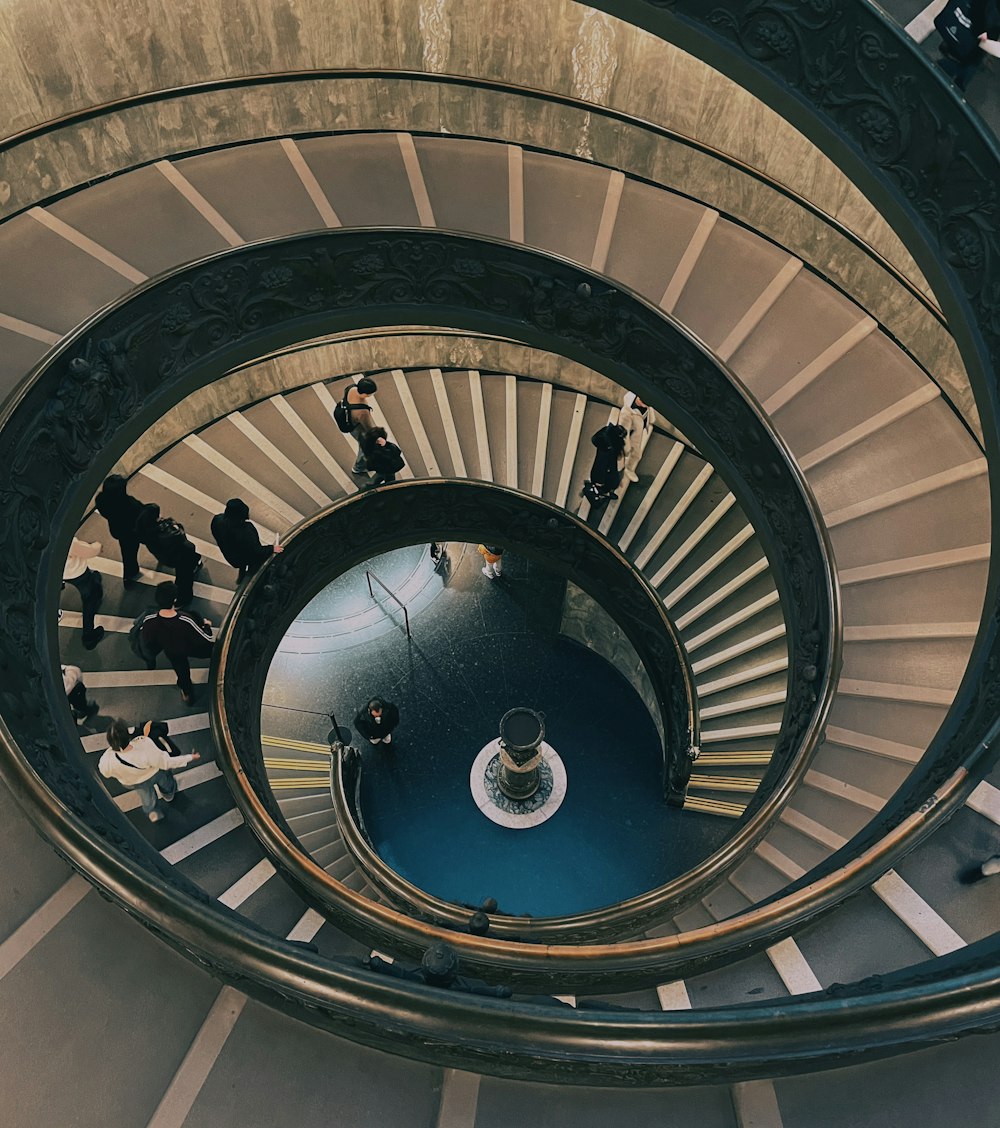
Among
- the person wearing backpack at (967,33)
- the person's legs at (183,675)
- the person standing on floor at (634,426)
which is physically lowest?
the person's legs at (183,675)

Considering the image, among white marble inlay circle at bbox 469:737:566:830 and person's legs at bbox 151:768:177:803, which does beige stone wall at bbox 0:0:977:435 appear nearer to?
person's legs at bbox 151:768:177:803

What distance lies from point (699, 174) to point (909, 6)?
9.29 feet

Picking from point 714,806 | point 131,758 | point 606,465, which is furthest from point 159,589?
point 714,806

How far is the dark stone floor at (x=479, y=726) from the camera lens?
1148 cm

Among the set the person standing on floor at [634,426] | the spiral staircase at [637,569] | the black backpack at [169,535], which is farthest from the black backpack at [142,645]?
the person standing on floor at [634,426]

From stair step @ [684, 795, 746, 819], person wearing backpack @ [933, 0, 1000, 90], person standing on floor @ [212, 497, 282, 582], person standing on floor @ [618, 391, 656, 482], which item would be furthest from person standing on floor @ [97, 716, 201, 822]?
person wearing backpack @ [933, 0, 1000, 90]

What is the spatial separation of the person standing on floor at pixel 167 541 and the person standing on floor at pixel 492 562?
565cm

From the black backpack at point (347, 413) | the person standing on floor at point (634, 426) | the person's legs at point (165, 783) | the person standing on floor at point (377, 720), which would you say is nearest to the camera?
the person's legs at point (165, 783)

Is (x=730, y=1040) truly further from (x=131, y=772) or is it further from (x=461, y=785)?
(x=461, y=785)

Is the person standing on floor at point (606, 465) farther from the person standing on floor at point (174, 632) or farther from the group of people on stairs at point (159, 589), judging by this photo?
the person standing on floor at point (174, 632)

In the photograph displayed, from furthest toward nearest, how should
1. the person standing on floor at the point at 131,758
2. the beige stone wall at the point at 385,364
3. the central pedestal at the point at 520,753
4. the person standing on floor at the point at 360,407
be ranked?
the beige stone wall at the point at 385,364
the central pedestal at the point at 520,753
the person standing on floor at the point at 360,407
the person standing on floor at the point at 131,758

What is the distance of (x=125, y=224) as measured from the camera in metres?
8.64

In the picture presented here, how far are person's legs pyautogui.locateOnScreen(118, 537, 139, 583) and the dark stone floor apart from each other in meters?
4.03

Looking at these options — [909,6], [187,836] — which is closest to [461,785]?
[187,836]
